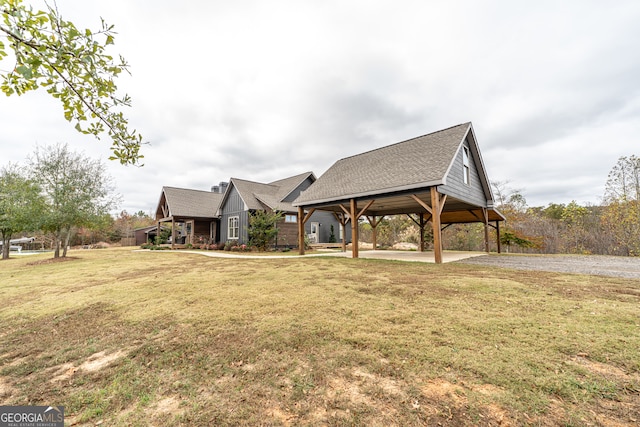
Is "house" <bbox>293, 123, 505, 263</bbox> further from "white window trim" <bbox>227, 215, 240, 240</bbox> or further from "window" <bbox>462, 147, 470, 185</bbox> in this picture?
"white window trim" <bbox>227, 215, 240, 240</bbox>

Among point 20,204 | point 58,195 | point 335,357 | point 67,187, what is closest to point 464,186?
point 335,357

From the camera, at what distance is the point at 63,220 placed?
13352mm

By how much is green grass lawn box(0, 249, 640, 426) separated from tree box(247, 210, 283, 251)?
11977mm

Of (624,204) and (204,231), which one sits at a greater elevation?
(624,204)

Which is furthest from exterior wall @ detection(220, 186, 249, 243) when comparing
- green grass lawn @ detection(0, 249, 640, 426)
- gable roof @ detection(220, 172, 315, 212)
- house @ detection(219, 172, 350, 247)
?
green grass lawn @ detection(0, 249, 640, 426)

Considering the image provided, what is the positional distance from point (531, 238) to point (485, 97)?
10043 mm

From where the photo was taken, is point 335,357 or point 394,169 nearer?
point 335,357

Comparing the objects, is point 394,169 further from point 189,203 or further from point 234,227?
point 189,203

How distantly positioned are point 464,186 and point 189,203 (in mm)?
22195

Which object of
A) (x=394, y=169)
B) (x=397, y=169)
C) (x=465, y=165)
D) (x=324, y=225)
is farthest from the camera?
(x=324, y=225)

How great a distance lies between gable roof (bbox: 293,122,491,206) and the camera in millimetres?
9125

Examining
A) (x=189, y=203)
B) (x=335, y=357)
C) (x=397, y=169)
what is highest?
(x=189, y=203)

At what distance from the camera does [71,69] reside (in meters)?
1.85

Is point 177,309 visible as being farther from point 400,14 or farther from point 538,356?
point 400,14
